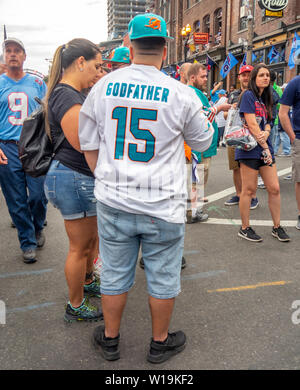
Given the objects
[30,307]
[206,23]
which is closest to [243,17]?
[206,23]

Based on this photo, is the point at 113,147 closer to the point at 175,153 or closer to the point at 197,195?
the point at 175,153

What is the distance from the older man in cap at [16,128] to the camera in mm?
3889

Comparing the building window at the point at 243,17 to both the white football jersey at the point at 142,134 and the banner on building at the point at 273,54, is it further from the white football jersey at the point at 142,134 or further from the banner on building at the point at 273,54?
the white football jersey at the point at 142,134

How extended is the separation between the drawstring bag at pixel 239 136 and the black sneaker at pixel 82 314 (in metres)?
2.52

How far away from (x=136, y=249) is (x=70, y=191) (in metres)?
0.64

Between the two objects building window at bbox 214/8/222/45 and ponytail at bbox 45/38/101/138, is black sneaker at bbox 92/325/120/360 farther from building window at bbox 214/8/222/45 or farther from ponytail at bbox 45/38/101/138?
building window at bbox 214/8/222/45

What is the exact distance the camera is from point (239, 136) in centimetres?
434

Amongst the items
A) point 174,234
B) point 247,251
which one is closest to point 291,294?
point 247,251

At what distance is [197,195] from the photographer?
5391 millimetres

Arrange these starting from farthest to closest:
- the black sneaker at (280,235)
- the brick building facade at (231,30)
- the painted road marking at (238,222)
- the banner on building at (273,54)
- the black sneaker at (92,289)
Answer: the banner on building at (273,54), the brick building facade at (231,30), the painted road marking at (238,222), the black sneaker at (280,235), the black sneaker at (92,289)

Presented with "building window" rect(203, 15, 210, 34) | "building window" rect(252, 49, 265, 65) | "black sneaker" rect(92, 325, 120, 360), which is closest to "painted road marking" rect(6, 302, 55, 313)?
"black sneaker" rect(92, 325, 120, 360)

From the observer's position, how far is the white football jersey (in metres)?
1.97

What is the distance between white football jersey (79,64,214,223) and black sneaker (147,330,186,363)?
0.81 metres

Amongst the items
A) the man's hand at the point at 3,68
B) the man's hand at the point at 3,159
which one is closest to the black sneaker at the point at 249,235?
the man's hand at the point at 3,159
